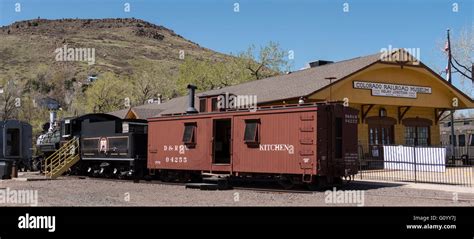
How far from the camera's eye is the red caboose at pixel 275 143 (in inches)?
653

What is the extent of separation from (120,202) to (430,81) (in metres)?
22.2

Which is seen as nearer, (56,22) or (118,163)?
(118,163)

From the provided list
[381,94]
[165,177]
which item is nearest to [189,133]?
A: [165,177]

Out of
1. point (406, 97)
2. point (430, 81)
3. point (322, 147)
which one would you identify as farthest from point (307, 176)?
point (430, 81)

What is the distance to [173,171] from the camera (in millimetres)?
22078

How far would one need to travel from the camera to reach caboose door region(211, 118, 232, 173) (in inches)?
768

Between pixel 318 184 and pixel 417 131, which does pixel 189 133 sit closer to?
pixel 318 184

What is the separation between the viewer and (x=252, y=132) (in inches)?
714

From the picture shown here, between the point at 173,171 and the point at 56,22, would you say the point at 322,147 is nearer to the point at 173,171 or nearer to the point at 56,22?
the point at 173,171

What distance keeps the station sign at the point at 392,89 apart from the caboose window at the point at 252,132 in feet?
33.5

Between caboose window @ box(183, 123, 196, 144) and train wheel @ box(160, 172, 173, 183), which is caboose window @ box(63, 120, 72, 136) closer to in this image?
train wheel @ box(160, 172, 173, 183)

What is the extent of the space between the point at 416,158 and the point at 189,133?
923 centimetres

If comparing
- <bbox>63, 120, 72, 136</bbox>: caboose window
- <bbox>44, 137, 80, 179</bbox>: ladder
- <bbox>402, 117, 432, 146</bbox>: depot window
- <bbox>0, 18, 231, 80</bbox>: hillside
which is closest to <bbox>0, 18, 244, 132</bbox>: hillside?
<bbox>0, 18, 231, 80</bbox>: hillside
